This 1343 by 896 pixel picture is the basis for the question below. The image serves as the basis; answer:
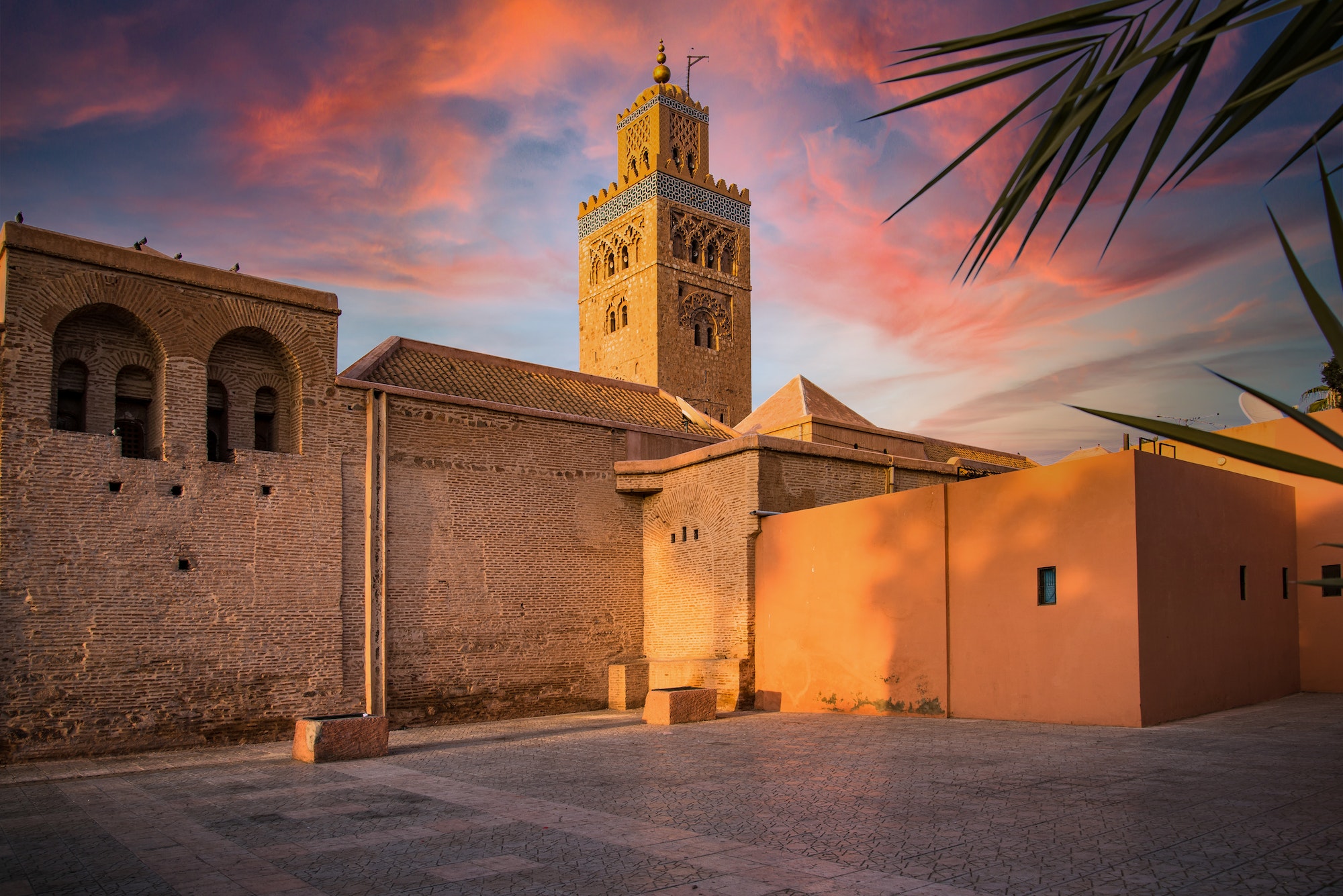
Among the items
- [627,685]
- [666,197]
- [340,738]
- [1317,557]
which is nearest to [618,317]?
[666,197]

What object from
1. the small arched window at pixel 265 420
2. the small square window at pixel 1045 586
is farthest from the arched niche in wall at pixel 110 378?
the small square window at pixel 1045 586

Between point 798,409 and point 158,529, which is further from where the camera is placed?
point 798,409

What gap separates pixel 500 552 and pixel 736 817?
8.83m

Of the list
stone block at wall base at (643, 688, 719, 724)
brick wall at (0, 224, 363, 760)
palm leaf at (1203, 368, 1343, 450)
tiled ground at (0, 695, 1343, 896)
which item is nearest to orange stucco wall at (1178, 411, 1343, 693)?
tiled ground at (0, 695, 1343, 896)

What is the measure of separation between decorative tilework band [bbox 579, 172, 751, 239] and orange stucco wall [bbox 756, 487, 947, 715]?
2032 cm

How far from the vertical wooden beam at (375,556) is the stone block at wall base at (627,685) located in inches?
152

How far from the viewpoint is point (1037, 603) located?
33.8 feet

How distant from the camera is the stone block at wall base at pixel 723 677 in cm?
1369

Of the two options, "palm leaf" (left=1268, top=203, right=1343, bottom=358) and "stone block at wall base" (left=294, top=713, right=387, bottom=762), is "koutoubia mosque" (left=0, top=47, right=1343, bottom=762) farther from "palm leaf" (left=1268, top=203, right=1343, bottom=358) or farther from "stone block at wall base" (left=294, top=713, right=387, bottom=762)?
"palm leaf" (left=1268, top=203, right=1343, bottom=358)

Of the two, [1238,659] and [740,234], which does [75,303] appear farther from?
[740,234]

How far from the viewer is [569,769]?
870cm

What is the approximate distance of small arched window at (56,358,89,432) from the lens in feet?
37.7

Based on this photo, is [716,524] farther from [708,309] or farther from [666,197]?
[666,197]

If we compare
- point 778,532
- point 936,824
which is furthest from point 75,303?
point 936,824
